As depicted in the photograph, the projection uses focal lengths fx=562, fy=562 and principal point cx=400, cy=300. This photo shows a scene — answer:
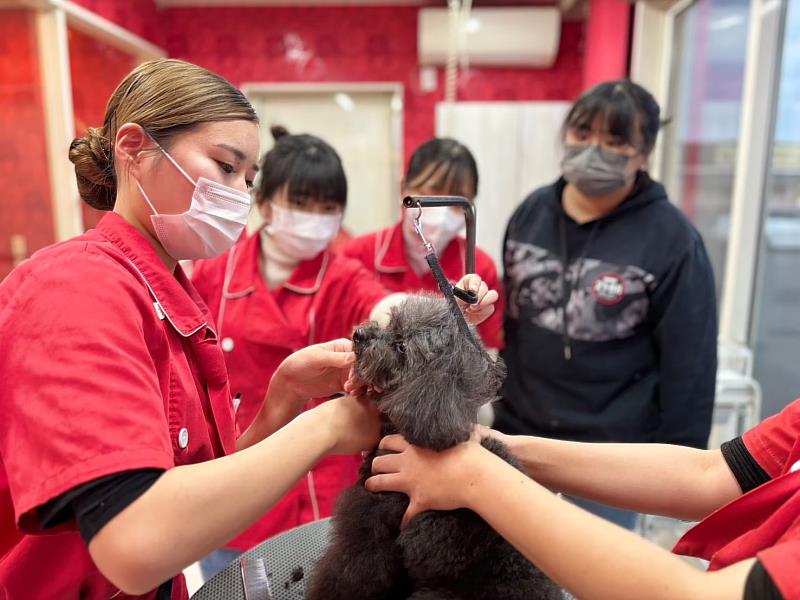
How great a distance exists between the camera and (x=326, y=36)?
14.6ft

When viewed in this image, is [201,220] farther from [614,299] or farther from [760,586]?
[614,299]

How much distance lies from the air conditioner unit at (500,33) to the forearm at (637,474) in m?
3.79

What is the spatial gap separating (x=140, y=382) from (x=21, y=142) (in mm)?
2936

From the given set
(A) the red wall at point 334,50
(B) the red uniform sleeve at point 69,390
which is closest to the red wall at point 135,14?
(A) the red wall at point 334,50

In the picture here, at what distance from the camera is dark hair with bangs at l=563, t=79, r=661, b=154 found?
5.19 feet

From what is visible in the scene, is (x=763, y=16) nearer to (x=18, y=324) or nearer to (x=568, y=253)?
(x=568, y=253)

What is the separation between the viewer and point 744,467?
933mm

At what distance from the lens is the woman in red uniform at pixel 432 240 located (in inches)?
70.1

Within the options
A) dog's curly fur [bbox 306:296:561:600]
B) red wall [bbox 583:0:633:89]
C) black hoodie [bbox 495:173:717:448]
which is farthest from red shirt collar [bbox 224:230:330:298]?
red wall [bbox 583:0:633:89]

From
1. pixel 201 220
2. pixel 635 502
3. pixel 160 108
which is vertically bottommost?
pixel 635 502

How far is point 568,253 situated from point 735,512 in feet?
3.29

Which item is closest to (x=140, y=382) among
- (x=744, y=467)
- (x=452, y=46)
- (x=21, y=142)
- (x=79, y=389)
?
(x=79, y=389)

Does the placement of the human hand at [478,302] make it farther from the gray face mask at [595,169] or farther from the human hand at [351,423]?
the gray face mask at [595,169]

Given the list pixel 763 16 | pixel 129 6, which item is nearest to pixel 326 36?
pixel 129 6
